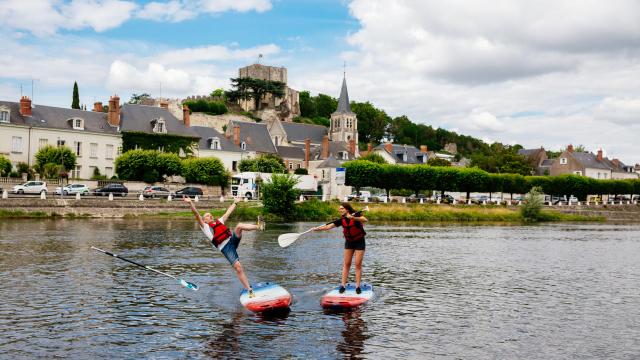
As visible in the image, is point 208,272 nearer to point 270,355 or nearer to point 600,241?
point 270,355

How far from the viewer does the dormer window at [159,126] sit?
82.1 metres

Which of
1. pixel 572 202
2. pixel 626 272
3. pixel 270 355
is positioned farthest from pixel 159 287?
pixel 572 202

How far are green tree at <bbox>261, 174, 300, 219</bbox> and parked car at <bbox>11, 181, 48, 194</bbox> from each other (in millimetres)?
20182

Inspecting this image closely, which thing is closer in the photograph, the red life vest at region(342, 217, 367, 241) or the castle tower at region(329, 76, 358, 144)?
the red life vest at region(342, 217, 367, 241)

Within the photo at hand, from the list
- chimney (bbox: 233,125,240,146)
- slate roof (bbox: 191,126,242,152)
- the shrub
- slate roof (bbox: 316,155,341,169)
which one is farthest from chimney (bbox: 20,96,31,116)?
the shrub

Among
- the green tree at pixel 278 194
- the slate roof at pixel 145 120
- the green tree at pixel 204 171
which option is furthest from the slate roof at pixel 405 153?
the green tree at pixel 278 194

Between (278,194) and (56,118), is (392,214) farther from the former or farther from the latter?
(56,118)

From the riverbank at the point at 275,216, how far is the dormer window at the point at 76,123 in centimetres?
2314

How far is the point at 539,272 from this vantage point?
27.0m

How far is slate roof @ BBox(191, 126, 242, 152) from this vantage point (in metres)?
90.5

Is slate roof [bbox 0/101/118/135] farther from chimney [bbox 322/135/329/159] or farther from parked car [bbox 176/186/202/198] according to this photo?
chimney [bbox 322/135/329/159]

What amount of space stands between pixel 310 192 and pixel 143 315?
70.0 m

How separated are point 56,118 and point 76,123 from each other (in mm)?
2301

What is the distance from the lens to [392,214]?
6981cm
